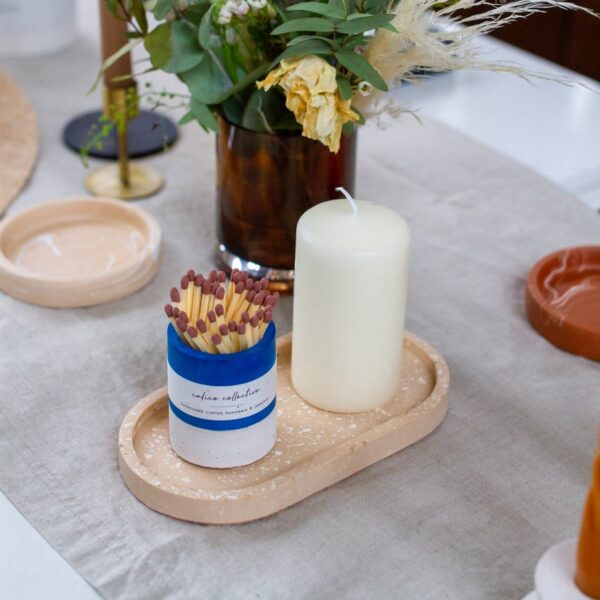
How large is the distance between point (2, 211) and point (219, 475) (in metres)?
0.43

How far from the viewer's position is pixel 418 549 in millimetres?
619

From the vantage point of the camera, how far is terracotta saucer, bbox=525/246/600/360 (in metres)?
0.80

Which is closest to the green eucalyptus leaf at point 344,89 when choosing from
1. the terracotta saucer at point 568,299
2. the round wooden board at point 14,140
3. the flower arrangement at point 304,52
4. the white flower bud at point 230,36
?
the flower arrangement at point 304,52

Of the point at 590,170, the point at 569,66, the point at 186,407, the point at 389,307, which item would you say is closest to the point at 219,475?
the point at 186,407

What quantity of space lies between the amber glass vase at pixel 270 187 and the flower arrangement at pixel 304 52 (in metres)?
0.02

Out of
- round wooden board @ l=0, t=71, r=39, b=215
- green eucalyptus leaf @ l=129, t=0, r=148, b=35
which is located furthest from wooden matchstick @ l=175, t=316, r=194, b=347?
round wooden board @ l=0, t=71, r=39, b=215

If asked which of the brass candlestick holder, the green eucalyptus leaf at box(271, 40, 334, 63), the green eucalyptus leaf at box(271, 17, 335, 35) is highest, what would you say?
the green eucalyptus leaf at box(271, 17, 335, 35)

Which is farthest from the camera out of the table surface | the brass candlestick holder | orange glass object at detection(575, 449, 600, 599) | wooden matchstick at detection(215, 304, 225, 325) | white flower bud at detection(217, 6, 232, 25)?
the table surface

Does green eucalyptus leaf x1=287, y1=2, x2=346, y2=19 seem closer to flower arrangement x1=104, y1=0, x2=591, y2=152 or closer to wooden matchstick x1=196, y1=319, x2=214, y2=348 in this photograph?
flower arrangement x1=104, y1=0, x2=591, y2=152

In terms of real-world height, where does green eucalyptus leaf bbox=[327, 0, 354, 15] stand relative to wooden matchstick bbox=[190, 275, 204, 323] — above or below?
above

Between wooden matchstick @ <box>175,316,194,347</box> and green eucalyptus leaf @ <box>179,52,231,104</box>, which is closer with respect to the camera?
wooden matchstick @ <box>175,316,194,347</box>

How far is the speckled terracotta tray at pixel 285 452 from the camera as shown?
0.63 metres

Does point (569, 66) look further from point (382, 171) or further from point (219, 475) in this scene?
point (219, 475)

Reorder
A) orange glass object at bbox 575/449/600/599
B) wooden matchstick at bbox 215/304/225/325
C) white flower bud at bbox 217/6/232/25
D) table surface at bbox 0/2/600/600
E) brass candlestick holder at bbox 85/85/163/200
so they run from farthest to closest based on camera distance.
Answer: table surface at bbox 0/2/600/600
brass candlestick holder at bbox 85/85/163/200
white flower bud at bbox 217/6/232/25
wooden matchstick at bbox 215/304/225/325
orange glass object at bbox 575/449/600/599
